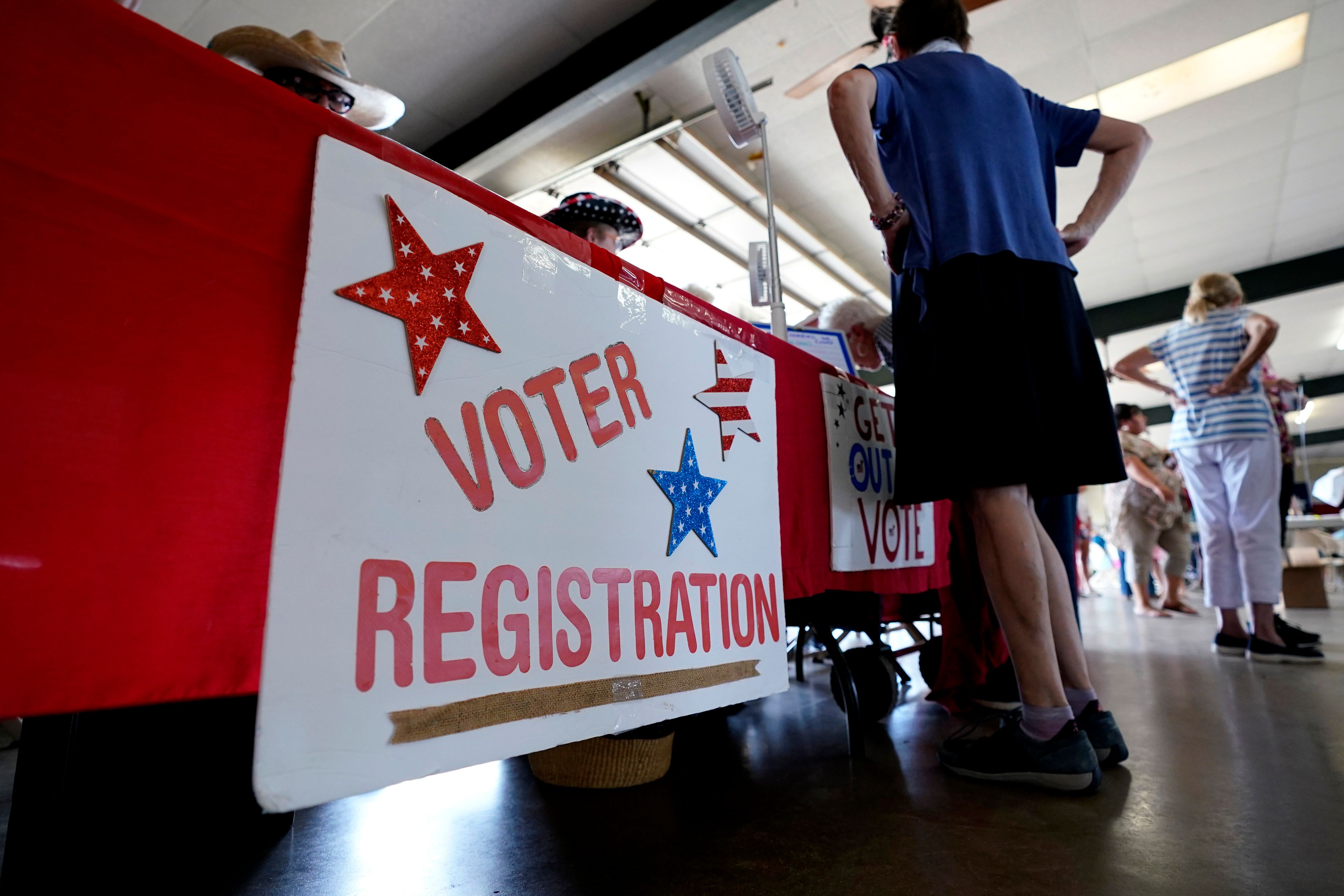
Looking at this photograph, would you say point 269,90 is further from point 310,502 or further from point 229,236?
point 310,502

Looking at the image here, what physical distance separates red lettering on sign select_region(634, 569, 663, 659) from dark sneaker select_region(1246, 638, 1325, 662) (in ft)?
7.99

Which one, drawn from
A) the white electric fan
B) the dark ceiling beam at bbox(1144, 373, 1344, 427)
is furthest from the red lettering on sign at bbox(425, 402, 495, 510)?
the dark ceiling beam at bbox(1144, 373, 1344, 427)

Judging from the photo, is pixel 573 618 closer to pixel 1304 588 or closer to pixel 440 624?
pixel 440 624

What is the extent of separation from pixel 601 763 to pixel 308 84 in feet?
3.89

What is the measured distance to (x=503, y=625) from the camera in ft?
1.99

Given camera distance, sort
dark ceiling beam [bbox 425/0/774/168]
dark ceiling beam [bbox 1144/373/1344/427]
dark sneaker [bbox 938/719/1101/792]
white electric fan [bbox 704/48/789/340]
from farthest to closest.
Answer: dark ceiling beam [bbox 1144/373/1344/427]
dark ceiling beam [bbox 425/0/774/168]
white electric fan [bbox 704/48/789/340]
dark sneaker [bbox 938/719/1101/792]

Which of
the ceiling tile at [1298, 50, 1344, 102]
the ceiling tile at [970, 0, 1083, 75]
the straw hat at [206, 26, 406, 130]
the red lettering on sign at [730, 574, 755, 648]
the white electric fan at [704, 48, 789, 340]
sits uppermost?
the ceiling tile at [1298, 50, 1344, 102]

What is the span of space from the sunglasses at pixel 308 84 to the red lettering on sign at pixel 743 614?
3.17ft

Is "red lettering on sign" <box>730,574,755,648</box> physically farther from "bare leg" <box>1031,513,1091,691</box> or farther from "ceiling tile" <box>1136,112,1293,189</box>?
"ceiling tile" <box>1136,112,1293,189</box>

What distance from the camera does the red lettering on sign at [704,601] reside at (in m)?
0.83

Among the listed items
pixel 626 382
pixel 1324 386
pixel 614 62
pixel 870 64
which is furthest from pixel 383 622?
pixel 1324 386

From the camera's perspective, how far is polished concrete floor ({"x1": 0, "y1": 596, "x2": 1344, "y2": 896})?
718 millimetres

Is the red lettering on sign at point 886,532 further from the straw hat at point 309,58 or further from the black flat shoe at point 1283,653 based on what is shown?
the black flat shoe at point 1283,653

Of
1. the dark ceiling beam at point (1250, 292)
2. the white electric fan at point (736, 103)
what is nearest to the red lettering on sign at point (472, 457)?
the white electric fan at point (736, 103)
